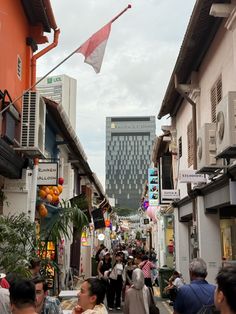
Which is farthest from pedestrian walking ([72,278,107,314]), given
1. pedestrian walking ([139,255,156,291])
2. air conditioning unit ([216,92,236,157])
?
pedestrian walking ([139,255,156,291])

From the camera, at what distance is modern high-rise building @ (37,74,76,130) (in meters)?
31.4

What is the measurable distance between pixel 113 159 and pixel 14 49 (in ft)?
517

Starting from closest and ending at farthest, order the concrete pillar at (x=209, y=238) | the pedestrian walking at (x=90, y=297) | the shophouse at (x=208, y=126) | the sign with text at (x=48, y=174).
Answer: the pedestrian walking at (x=90, y=297) → the shophouse at (x=208, y=126) → the concrete pillar at (x=209, y=238) → the sign with text at (x=48, y=174)

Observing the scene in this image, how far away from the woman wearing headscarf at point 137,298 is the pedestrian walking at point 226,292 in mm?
5053

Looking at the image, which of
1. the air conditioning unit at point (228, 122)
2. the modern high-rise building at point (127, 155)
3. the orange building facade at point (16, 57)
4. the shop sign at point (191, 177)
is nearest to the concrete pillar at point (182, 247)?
the shop sign at point (191, 177)

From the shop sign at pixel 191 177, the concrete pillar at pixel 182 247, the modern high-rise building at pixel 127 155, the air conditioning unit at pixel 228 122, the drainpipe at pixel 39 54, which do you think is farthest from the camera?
the modern high-rise building at pixel 127 155

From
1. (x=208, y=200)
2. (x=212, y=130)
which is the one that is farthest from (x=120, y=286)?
(x=212, y=130)

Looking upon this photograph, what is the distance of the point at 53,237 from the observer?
10.8 meters

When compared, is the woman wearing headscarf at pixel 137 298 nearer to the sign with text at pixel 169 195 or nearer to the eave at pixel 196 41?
the eave at pixel 196 41

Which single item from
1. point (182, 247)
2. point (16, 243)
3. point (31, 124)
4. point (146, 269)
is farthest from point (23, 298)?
point (182, 247)

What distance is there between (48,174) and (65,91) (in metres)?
19.0

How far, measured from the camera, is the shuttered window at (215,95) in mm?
11300

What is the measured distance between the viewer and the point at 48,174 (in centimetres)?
1358

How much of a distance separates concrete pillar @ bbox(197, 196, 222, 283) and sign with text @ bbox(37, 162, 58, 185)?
434cm
